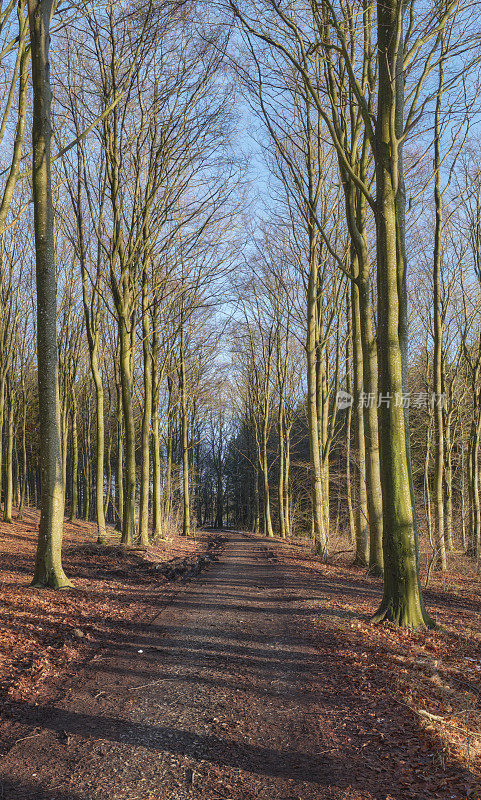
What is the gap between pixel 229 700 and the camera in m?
3.95

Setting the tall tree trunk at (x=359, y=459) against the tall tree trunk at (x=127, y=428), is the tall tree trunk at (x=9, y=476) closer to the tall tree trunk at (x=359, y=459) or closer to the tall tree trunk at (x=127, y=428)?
the tall tree trunk at (x=127, y=428)

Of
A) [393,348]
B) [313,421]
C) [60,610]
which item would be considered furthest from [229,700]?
[313,421]

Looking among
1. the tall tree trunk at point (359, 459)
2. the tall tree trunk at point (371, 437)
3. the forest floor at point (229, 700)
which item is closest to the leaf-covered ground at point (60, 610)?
the forest floor at point (229, 700)

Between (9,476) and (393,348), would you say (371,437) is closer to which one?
(393,348)

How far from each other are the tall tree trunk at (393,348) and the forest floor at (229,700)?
592 mm

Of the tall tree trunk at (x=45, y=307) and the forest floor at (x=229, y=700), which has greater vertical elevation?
the tall tree trunk at (x=45, y=307)

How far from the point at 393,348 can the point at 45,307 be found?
17.3 feet

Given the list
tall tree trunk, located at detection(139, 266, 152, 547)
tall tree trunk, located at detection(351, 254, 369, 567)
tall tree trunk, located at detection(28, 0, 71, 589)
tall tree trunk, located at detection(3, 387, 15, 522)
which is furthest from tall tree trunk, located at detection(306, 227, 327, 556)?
tall tree trunk, located at detection(3, 387, 15, 522)

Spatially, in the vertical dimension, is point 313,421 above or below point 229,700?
above

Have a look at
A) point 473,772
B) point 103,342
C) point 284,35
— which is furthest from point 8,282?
point 473,772

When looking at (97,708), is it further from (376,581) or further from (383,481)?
(376,581)

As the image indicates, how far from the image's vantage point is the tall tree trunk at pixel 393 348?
20.9 ft

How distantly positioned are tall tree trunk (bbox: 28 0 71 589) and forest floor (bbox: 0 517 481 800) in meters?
→ 0.86

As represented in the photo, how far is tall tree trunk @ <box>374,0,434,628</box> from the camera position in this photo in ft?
20.9
